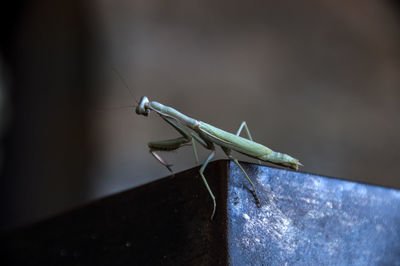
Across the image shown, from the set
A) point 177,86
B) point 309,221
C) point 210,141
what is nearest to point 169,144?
point 210,141

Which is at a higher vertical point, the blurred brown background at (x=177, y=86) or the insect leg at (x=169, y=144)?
the insect leg at (x=169, y=144)

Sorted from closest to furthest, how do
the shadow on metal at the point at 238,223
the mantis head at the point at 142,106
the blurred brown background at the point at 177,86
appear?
the shadow on metal at the point at 238,223, the mantis head at the point at 142,106, the blurred brown background at the point at 177,86

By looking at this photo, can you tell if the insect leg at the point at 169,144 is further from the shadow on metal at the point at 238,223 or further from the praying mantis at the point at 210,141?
the shadow on metal at the point at 238,223

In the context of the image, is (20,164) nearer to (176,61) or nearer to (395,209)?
(176,61)

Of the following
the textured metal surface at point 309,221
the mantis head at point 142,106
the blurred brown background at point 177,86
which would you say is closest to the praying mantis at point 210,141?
the mantis head at point 142,106

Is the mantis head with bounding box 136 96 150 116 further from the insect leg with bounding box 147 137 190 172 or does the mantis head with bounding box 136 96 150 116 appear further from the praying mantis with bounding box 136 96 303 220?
the insect leg with bounding box 147 137 190 172

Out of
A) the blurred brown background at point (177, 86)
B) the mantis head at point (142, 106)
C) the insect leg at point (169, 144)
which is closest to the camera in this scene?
the insect leg at point (169, 144)
